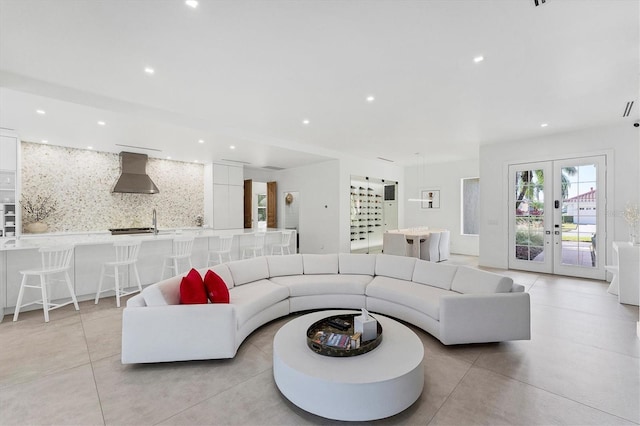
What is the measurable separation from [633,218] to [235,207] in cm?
869

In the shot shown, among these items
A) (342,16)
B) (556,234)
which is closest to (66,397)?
(342,16)

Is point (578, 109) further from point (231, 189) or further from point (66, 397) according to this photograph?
point (231, 189)

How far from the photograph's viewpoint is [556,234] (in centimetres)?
614

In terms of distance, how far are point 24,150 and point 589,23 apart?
9.07 metres

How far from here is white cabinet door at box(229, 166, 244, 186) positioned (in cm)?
872

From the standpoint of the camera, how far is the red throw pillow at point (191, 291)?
277 centimetres

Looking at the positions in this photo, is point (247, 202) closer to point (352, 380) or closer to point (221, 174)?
point (221, 174)

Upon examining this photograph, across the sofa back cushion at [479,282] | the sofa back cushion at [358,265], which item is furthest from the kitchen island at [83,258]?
the sofa back cushion at [479,282]

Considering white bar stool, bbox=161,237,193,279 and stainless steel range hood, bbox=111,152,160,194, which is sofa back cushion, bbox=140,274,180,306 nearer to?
white bar stool, bbox=161,237,193,279

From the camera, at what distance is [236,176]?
884 centimetres

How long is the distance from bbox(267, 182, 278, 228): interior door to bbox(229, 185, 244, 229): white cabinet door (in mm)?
1327

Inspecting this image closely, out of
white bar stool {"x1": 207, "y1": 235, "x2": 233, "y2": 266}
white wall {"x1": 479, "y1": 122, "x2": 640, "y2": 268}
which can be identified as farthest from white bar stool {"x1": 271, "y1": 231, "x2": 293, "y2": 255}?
white wall {"x1": 479, "y1": 122, "x2": 640, "y2": 268}

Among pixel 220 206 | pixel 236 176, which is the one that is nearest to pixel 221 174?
pixel 236 176

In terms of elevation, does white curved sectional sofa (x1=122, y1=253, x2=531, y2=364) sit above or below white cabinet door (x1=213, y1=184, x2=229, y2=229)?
below
